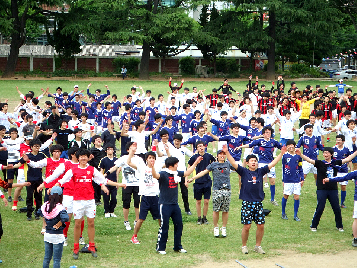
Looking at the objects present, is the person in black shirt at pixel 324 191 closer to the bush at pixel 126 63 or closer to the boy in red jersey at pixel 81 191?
the boy in red jersey at pixel 81 191

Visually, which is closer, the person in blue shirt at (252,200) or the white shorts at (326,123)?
the person in blue shirt at (252,200)

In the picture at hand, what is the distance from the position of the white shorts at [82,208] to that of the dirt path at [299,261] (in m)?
2.14

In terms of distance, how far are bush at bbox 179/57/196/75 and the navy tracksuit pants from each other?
45.8 metres

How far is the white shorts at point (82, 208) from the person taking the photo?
8734mm

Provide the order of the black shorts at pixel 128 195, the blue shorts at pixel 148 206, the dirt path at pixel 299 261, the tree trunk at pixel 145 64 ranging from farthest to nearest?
the tree trunk at pixel 145 64
the black shorts at pixel 128 195
the blue shorts at pixel 148 206
the dirt path at pixel 299 261

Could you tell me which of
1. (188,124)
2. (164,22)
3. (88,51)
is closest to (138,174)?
(188,124)

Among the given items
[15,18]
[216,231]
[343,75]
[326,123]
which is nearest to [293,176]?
[216,231]

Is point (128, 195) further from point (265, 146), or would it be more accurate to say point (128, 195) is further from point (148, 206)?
point (265, 146)

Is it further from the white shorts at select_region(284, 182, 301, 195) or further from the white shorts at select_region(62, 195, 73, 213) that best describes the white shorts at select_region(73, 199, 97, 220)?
the white shorts at select_region(284, 182, 301, 195)

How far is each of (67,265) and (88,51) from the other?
57.3 metres

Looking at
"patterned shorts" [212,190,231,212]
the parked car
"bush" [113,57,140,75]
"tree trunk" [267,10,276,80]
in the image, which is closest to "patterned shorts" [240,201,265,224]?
"patterned shorts" [212,190,231,212]

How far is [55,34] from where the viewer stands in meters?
49.1

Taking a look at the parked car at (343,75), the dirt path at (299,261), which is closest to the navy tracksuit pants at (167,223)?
the dirt path at (299,261)

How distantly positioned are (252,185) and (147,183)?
2000mm
